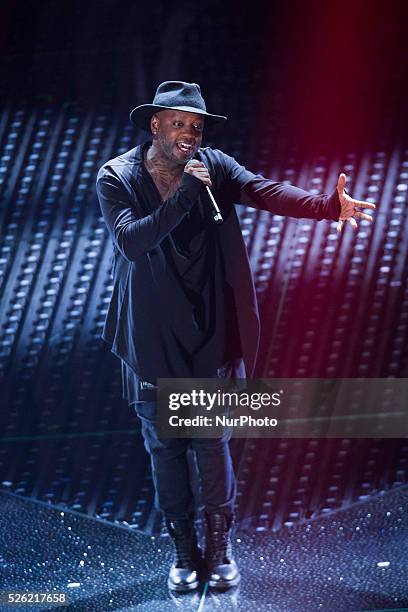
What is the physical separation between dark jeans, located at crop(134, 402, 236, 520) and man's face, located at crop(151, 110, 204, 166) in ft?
1.96

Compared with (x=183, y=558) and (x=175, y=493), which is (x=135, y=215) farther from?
(x=183, y=558)

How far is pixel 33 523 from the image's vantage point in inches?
88.0

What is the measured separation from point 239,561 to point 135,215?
→ 3.00 feet

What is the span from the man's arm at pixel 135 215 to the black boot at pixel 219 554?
0.68 m

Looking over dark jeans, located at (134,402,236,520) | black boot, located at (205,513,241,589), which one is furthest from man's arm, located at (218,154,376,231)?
black boot, located at (205,513,241,589)

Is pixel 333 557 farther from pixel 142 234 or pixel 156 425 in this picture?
pixel 142 234

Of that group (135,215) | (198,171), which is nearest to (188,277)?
(135,215)

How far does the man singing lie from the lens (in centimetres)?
194

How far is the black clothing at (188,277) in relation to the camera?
1956 mm

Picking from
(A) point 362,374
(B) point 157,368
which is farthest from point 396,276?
(B) point 157,368

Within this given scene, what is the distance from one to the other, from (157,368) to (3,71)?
877 mm

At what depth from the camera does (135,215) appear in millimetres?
1929

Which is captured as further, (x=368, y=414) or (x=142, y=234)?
(x=368, y=414)

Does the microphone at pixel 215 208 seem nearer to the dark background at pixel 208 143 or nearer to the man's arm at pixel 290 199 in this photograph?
the man's arm at pixel 290 199
